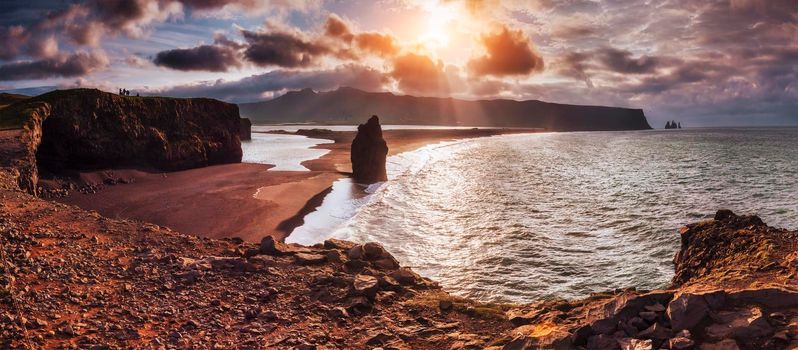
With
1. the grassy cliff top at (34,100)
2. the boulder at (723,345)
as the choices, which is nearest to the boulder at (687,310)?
the boulder at (723,345)

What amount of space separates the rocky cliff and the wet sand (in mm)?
2021

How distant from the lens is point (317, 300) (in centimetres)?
1182

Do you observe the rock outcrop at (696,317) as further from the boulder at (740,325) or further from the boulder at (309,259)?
the boulder at (309,259)

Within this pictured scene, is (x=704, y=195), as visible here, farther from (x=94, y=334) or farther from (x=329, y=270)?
(x=94, y=334)

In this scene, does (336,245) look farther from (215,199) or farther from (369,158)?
(369,158)

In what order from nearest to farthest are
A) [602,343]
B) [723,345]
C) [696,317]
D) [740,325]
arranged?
[723,345]
[740,325]
[696,317]
[602,343]

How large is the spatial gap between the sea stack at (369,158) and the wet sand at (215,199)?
2797mm

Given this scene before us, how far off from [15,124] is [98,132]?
9.41 m

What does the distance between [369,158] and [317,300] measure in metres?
33.2

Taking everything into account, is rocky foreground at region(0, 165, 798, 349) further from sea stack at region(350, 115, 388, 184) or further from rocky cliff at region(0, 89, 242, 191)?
sea stack at region(350, 115, 388, 184)

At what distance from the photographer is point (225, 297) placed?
Answer: 11367mm

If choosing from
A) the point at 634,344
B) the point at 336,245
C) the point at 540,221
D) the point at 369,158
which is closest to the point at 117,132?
the point at 369,158

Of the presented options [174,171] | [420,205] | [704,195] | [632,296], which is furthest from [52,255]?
[704,195]

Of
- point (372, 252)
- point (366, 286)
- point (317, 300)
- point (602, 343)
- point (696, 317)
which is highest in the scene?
point (696, 317)
